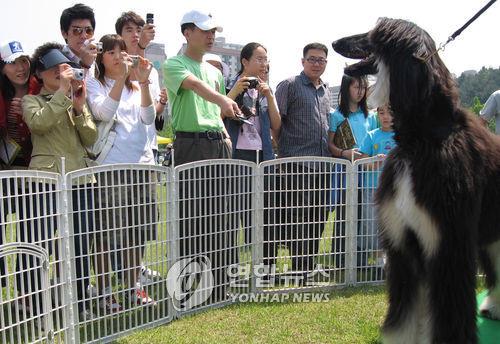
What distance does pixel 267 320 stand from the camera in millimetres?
3391

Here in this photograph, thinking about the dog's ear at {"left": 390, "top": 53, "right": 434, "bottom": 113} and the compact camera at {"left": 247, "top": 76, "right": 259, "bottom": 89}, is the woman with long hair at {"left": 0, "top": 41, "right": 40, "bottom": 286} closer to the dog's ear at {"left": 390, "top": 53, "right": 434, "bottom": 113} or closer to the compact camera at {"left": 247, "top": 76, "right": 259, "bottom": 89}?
the compact camera at {"left": 247, "top": 76, "right": 259, "bottom": 89}

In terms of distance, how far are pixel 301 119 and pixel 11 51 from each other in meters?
2.36

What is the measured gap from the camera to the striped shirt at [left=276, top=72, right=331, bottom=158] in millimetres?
4379

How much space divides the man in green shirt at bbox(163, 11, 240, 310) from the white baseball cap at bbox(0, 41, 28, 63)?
970 mm

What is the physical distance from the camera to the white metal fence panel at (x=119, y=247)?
284cm

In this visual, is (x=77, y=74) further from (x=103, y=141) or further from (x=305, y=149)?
(x=305, y=149)

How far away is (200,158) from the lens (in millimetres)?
3670

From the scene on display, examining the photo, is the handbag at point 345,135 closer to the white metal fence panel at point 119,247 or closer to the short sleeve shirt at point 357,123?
the short sleeve shirt at point 357,123

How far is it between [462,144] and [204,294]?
205 centimetres

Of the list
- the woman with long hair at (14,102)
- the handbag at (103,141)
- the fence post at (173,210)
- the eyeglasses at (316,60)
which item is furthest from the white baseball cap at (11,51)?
the eyeglasses at (316,60)

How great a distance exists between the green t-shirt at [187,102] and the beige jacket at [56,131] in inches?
25.1

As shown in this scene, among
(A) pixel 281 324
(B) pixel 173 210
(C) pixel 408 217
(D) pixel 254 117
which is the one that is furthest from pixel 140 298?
(D) pixel 254 117

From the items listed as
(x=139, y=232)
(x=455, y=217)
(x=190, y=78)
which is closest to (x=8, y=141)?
(x=139, y=232)

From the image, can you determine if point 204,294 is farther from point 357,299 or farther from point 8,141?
point 8,141
